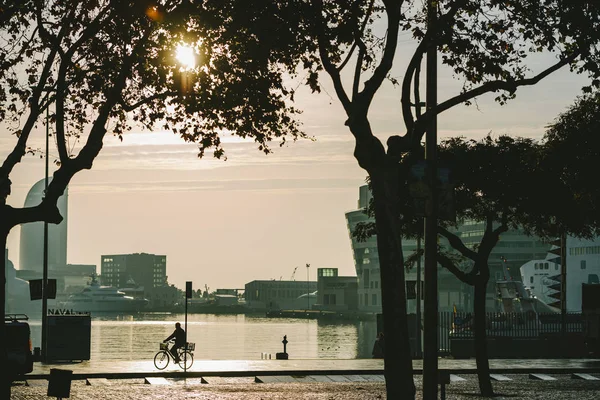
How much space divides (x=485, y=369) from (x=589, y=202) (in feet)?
30.3

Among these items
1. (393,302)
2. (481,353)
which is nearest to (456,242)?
(481,353)

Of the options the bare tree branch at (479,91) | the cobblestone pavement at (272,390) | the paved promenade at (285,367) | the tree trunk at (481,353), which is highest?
the bare tree branch at (479,91)

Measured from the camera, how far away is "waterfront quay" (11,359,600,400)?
→ 2666 centimetres

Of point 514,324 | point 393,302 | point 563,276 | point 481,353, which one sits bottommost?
point 481,353

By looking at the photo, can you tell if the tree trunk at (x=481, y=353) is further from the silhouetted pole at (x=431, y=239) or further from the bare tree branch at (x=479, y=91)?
the bare tree branch at (x=479, y=91)

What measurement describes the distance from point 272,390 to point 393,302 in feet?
32.8

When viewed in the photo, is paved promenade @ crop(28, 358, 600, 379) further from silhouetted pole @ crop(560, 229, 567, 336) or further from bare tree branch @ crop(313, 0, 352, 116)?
bare tree branch @ crop(313, 0, 352, 116)

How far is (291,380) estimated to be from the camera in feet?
107

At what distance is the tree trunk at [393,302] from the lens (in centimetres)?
1891

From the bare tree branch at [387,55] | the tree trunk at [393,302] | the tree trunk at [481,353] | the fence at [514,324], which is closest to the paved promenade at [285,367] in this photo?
the tree trunk at [481,353]

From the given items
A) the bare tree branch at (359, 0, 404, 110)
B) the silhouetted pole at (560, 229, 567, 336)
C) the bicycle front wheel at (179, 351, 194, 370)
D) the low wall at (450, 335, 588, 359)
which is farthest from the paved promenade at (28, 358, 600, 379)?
the bare tree branch at (359, 0, 404, 110)

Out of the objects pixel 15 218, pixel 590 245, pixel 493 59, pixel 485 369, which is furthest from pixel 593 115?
pixel 590 245

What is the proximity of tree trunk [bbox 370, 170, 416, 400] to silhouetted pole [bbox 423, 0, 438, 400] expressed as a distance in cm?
39

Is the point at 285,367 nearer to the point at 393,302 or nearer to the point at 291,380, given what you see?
the point at 291,380
